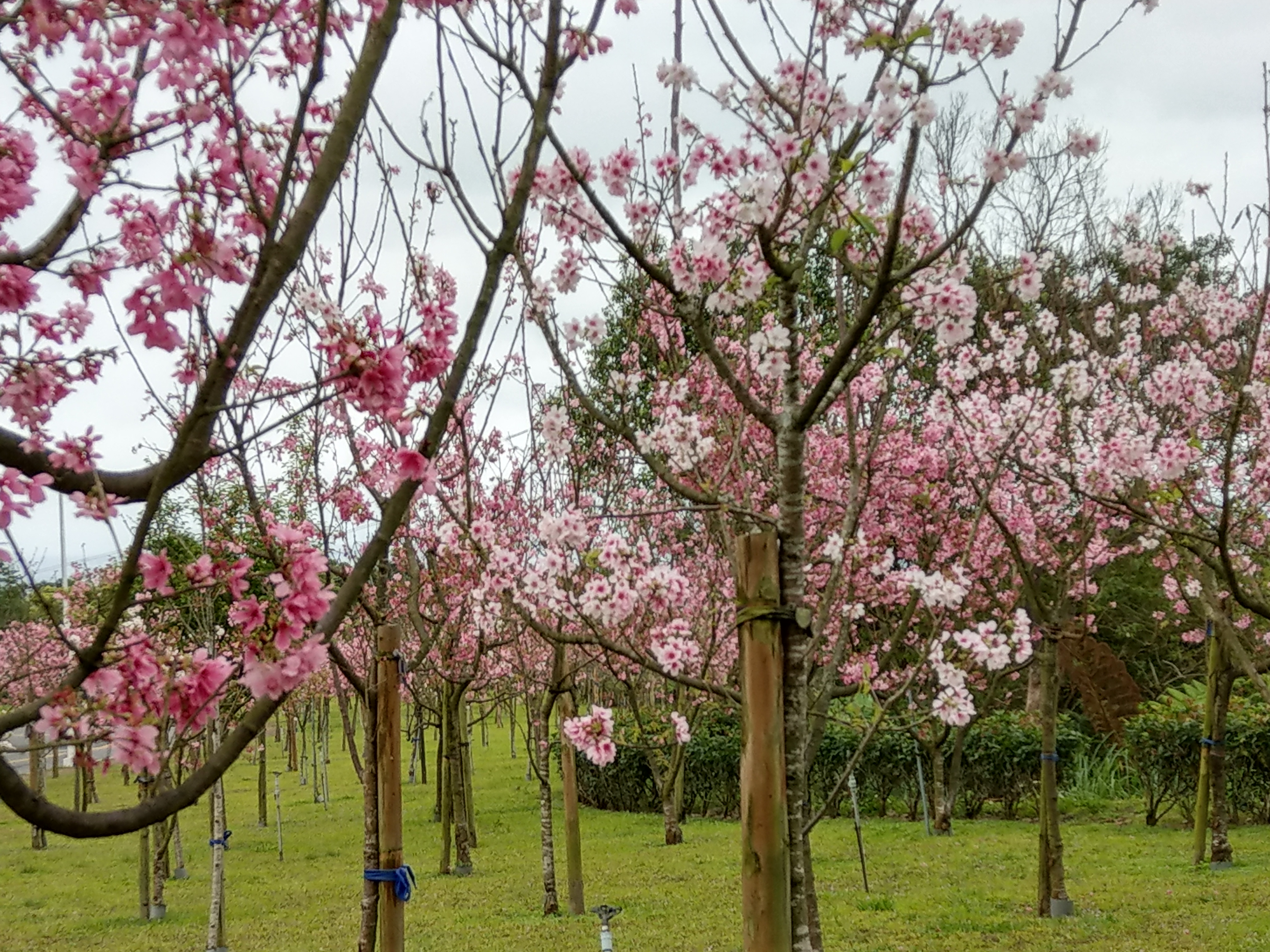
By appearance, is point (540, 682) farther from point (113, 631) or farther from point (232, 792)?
point (232, 792)

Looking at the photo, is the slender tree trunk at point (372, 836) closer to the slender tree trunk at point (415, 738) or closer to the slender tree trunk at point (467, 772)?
the slender tree trunk at point (467, 772)

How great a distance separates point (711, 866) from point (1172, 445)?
6.80 metres

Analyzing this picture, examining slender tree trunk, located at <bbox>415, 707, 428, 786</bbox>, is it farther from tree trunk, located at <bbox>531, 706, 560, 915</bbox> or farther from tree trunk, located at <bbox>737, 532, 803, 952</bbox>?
tree trunk, located at <bbox>737, 532, 803, 952</bbox>

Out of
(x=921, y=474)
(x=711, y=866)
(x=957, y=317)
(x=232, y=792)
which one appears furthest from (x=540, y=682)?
(x=232, y=792)

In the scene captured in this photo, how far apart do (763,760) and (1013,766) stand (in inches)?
417

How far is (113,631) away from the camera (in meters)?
1.44

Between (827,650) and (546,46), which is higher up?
(546,46)

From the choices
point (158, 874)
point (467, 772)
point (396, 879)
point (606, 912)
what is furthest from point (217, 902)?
point (467, 772)

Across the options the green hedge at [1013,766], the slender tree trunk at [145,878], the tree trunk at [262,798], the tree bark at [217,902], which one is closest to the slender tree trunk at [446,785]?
the green hedge at [1013,766]

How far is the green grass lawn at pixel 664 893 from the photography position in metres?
A: 6.96

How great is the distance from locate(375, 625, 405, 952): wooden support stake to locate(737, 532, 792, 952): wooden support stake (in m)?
1.96

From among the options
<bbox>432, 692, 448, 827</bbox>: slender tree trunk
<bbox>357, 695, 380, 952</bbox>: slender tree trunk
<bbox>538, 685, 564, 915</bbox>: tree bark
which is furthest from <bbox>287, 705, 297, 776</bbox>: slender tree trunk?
<bbox>357, 695, 380, 952</bbox>: slender tree trunk

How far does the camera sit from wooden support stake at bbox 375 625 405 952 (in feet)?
14.1

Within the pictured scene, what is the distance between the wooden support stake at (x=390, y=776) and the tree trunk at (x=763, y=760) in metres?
1.96
